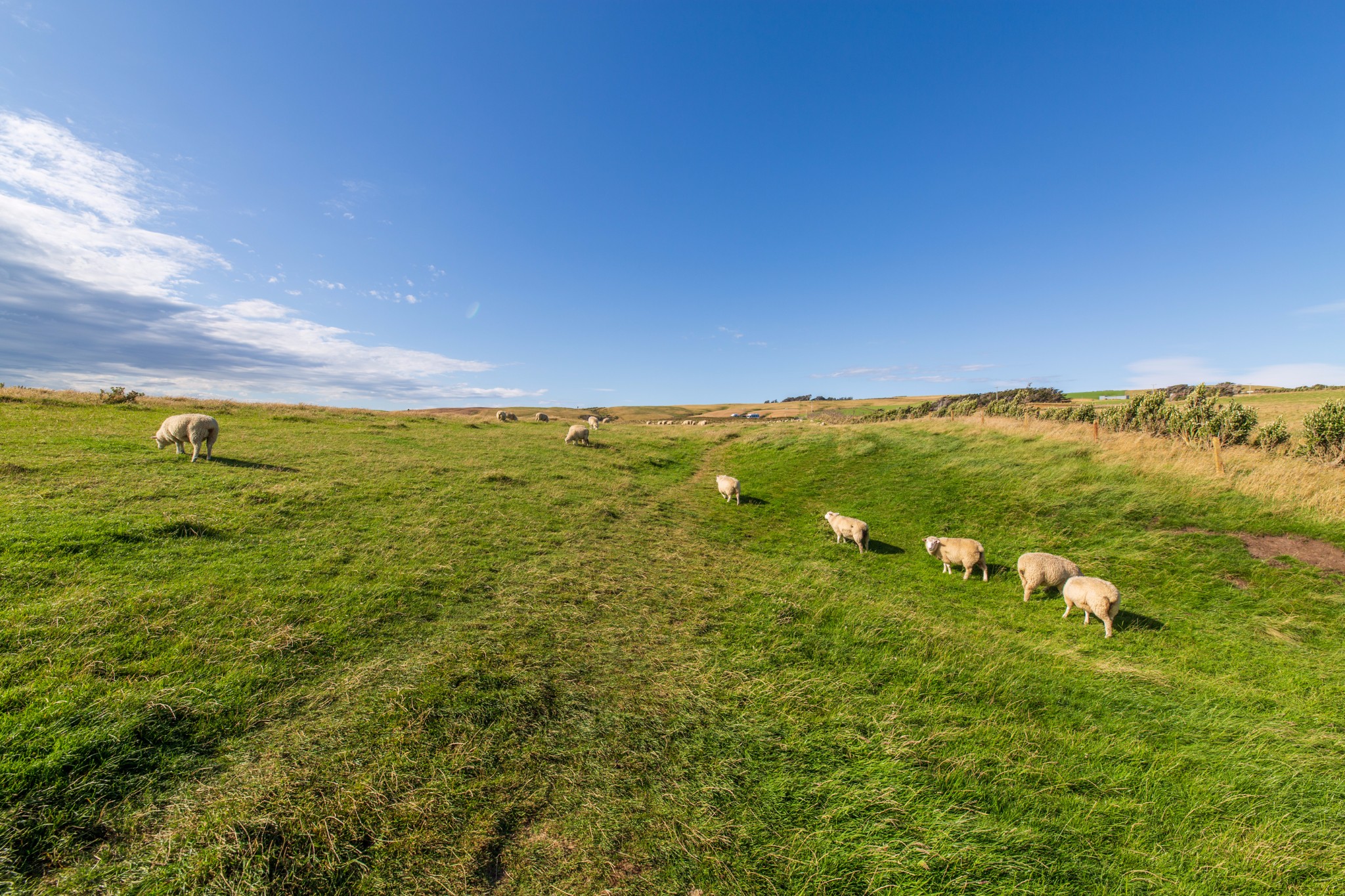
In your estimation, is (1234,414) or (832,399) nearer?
(1234,414)

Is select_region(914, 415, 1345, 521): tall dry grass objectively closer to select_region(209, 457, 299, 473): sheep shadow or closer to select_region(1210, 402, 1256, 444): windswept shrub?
select_region(1210, 402, 1256, 444): windswept shrub

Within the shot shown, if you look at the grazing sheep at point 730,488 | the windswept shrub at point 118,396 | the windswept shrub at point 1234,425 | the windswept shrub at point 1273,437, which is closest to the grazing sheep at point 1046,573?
the grazing sheep at point 730,488

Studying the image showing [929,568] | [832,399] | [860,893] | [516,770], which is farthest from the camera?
[832,399]

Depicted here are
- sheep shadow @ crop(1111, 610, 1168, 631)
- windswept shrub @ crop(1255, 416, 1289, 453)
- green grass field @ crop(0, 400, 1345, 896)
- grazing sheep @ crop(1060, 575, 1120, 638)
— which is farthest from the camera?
windswept shrub @ crop(1255, 416, 1289, 453)

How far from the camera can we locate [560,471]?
20.1 meters

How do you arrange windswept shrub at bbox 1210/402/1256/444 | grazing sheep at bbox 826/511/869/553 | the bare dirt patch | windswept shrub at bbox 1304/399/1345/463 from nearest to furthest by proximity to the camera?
the bare dirt patch
grazing sheep at bbox 826/511/869/553
windswept shrub at bbox 1304/399/1345/463
windswept shrub at bbox 1210/402/1256/444

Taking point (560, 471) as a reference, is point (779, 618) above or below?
below

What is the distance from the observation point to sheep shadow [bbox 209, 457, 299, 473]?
567 inches

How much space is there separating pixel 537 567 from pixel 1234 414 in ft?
108

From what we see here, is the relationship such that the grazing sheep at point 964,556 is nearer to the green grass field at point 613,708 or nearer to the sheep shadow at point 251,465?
the green grass field at point 613,708

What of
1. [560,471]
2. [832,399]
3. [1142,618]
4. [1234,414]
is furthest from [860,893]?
[832,399]

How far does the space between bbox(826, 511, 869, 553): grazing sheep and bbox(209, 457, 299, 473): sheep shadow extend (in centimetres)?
1864

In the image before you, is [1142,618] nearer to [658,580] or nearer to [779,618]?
[779,618]

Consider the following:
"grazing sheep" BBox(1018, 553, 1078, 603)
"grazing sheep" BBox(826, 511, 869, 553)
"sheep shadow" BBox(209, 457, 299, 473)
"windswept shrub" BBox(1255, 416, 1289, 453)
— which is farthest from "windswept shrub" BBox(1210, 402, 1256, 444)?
"sheep shadow" BBox(209, 457, 299, 473)
